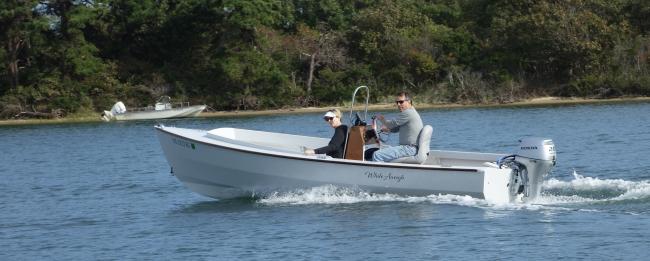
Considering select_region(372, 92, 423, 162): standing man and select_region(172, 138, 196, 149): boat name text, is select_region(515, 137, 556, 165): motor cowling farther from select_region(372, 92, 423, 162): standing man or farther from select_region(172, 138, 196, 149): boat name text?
select_region(172, 138, 196, 149): boat name text

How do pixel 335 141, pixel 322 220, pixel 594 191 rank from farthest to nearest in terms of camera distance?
1. pixel 594 191
2. pixel 335 141
3. pixel 322 220

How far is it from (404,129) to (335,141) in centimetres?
104

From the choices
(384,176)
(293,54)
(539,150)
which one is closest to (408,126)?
(384,176)

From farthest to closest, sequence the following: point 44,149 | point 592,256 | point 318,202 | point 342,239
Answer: point 44,149, point 318,202, point 342,239, point 592,256

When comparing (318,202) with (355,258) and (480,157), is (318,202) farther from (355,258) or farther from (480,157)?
(355,258)

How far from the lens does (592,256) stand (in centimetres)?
1323

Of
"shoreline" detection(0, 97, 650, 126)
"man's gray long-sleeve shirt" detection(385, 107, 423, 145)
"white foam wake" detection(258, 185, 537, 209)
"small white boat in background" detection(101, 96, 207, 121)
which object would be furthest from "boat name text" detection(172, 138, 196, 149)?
"small white boat in background" detection(101, 96, 207, 121)

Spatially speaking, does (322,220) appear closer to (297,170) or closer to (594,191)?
(297,170)

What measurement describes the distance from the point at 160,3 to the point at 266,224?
44.4 m

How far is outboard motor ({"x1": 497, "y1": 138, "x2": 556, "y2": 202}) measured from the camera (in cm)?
1633

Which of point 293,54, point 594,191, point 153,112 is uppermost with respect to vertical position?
point 293,54

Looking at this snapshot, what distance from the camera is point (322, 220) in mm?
16109

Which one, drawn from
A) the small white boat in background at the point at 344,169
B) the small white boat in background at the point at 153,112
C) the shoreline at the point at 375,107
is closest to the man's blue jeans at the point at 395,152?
the small white boat in background at the point at 344,169

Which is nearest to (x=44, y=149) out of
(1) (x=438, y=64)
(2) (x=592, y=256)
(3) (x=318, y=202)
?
(3) (x=318, y=202)
